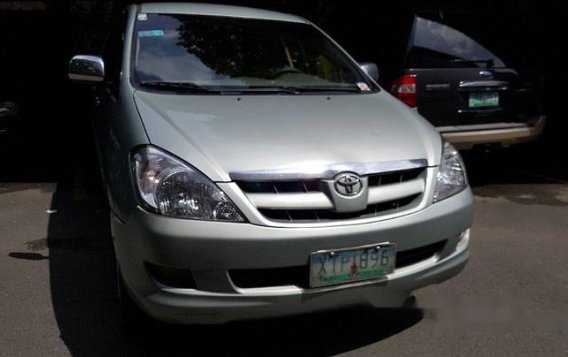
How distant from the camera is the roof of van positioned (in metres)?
4.23

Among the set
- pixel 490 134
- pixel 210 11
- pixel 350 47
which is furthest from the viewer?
pixel 350 47

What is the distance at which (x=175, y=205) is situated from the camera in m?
2.61

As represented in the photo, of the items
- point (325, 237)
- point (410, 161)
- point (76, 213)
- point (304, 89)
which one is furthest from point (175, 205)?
point (76, 213)

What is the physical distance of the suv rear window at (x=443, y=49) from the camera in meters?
5.57

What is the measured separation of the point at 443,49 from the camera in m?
5.69

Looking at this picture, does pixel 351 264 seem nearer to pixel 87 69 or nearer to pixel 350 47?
pixel 87 69

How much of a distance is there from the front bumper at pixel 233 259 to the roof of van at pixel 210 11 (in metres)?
1.95

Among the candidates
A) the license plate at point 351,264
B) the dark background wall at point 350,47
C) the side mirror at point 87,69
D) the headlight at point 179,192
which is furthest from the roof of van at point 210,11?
the license plate at point 351,264

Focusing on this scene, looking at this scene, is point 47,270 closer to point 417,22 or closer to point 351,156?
point 351,156

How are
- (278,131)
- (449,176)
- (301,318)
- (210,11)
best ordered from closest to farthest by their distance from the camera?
(278,131)
(449,176)
(301,318)
(210,11)

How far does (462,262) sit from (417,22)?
3.21m

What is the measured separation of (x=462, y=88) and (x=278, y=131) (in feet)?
10.3

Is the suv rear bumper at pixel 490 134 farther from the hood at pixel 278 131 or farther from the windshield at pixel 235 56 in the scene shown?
the hood at pixel 278 131

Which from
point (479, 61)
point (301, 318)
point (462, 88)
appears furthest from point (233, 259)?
point (479, 61)
